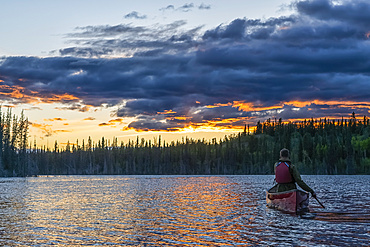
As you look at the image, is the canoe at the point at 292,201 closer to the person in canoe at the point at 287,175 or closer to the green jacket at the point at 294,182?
the green jacket at the point at 294,182

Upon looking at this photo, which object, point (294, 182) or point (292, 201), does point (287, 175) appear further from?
point (292, 201)

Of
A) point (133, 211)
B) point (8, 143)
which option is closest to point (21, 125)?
point (8, 143)

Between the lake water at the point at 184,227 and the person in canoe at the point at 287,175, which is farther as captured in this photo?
the person in canoe at the point at 287,175

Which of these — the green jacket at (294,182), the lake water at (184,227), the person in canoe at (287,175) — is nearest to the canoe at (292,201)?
the green jacket at (294,182)

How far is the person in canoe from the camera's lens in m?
35.4

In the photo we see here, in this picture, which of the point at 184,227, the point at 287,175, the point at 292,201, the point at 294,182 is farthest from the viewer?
the point at 294,182

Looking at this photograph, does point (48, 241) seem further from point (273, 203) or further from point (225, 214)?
point (273, 203)

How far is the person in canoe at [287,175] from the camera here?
35375mm

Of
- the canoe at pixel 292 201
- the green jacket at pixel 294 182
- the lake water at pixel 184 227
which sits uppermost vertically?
the green jacket at pixel 294 182

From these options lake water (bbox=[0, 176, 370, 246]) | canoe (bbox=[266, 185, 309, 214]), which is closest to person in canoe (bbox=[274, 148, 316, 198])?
canoe (bbox=[266, 185, 309, 214])

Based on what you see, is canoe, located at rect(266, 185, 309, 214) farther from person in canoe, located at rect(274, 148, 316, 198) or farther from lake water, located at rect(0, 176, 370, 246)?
lake water, located at rect(0, 176, 370, 246)

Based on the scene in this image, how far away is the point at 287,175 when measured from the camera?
36.0 metres

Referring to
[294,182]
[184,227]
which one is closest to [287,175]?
[294,182]

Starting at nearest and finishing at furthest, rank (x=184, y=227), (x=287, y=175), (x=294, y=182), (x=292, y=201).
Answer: (x=184, y=227) < (x=292, y=201) < (x=287, y=175) < (x=294, y=182)
